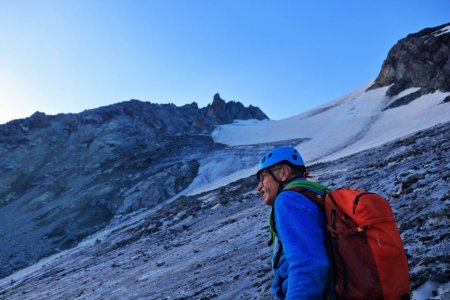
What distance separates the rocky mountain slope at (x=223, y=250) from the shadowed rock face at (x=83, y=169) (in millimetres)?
13633

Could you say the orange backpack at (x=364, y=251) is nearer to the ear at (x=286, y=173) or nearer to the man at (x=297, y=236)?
the man at (x=297, y=236)

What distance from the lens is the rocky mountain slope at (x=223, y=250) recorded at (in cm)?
812

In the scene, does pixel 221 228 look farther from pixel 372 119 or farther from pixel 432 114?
pixel 372 119

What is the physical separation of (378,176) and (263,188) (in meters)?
14.0

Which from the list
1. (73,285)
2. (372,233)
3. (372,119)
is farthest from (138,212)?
(372,233)

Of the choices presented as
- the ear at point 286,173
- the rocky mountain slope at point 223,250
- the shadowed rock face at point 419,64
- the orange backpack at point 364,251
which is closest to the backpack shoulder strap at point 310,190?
the orange backpack at point 364,251

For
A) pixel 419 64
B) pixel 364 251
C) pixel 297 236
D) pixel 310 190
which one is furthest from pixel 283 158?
pixel 419 64

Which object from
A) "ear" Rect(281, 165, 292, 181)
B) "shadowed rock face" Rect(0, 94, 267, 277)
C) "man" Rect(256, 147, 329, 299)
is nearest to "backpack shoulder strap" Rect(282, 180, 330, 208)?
"man" Rect(256, 147, 329, 299)

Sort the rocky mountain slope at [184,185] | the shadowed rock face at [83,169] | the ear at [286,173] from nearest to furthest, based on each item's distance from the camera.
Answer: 1. the ear at [286,173]
2. the rocky mountain slope at [184,185]
3. the shadowed rock face at [83,169]

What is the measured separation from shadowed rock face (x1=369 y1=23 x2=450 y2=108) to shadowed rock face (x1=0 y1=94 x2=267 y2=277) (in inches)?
1289

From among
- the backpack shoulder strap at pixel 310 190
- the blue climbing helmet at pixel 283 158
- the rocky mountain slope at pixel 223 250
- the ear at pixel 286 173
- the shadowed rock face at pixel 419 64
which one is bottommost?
the rocky mountain slope at pixel 223 250

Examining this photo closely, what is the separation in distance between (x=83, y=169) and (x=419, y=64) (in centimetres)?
5387

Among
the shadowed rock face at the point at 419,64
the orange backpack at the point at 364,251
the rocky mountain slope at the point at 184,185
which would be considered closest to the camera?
the orange backpack at the point at 364,251

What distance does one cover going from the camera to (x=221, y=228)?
1900cm
